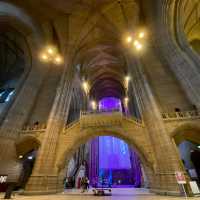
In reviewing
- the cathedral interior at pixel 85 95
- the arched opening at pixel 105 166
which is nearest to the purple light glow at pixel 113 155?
the arched opening at pixel 105 166

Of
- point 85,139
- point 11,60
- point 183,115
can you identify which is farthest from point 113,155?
point 11,60

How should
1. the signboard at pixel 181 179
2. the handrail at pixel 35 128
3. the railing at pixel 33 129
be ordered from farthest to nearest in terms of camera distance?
the handrail at pixel 35 128, the railing at pixel 33 129, the signboard at pixel 181 179

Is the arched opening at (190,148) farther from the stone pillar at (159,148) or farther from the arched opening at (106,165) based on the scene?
the arched opening at (106,165)

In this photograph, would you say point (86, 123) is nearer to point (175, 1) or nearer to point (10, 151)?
point (10, 151)

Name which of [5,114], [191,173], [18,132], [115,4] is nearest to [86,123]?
[18,132]

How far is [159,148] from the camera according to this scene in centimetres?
994

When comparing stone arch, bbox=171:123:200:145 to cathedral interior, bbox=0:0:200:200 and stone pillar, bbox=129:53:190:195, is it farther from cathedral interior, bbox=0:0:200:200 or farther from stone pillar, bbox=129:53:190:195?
stone pillar, bbox=129:53:190:195

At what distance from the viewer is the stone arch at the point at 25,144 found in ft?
40.5

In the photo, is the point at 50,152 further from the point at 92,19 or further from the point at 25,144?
the point at 92,19

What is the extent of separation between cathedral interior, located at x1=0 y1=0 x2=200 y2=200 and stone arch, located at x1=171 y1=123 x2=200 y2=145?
84 millimetres

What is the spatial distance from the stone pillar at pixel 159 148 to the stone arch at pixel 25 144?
31.8ft

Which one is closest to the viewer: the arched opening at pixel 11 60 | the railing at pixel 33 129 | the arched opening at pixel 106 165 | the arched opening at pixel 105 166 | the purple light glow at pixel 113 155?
the railing at pixel 33 129

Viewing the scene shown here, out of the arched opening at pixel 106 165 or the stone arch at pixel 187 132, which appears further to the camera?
the arched opening at pixel 106 165

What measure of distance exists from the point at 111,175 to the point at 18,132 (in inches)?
618
